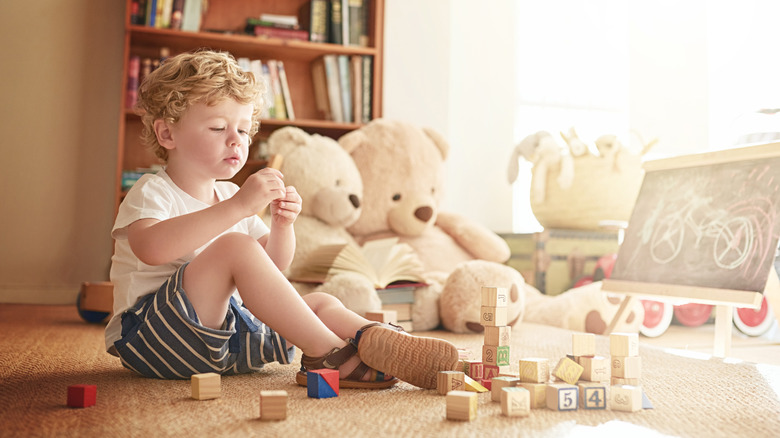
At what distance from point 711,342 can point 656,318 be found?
0.16m

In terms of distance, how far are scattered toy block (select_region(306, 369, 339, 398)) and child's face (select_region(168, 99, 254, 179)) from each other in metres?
0.35

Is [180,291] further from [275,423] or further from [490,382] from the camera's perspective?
[490,382]

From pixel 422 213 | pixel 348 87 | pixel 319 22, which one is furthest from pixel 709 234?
pixel 319 22

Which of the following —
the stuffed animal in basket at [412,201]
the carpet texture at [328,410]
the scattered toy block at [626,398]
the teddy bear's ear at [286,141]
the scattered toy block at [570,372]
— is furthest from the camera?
the stuffed animal in basket at [412,201]

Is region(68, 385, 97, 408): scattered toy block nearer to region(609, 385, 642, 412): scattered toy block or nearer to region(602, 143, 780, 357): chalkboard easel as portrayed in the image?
region(609, 385, 642, 412): scattered toy block

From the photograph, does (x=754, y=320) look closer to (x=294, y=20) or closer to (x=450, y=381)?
(x=450, y=381)

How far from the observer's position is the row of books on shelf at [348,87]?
8.59ft

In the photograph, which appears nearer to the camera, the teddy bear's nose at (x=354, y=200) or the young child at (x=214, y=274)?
the young child at (x=214, y=274)

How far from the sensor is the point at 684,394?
3.39ft

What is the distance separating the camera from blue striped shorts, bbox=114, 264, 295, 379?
97 centimetres

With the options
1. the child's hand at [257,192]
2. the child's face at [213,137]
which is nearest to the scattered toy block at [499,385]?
the child's hand at [257,192]

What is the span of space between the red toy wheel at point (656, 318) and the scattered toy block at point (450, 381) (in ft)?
4.18

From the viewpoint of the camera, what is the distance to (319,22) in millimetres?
2617

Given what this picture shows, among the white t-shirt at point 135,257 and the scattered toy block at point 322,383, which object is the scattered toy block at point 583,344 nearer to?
the scattered toy block at point 322,383
